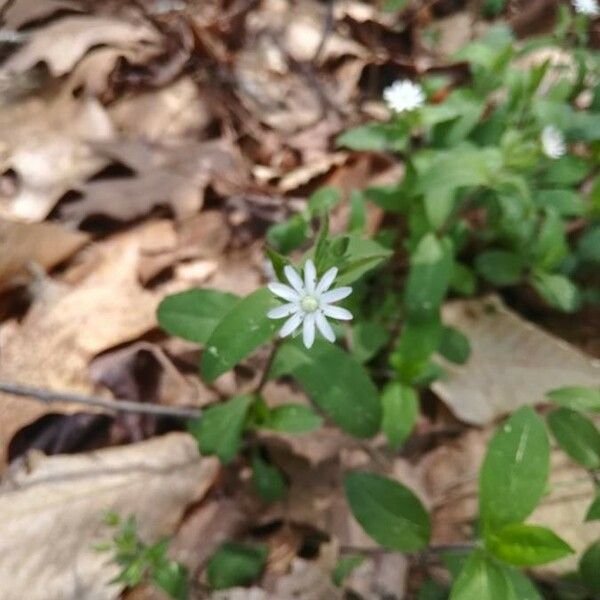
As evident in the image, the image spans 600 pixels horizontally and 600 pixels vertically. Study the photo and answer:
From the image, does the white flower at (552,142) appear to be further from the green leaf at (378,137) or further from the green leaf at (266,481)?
the green leaf at (266,481)

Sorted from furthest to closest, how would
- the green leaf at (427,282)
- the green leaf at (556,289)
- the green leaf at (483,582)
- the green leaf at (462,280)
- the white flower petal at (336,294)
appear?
the green leaf at (462,280)
the green leaf at (556,289)
the green leaf at (427,282)
the green leaf at (483,582)
the white flower petal at (336,294)

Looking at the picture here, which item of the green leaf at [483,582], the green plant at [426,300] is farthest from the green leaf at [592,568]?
the green leaf at [483,582]

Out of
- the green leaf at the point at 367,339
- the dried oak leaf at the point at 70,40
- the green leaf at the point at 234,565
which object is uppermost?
the dried oak leaf at the point at 70,40

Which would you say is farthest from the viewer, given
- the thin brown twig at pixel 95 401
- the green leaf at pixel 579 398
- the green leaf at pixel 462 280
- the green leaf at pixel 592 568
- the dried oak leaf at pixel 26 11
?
the dried oak leaf at pixel 26 11

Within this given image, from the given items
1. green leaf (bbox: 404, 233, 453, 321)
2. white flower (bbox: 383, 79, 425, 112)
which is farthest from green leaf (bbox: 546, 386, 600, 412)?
white flower (bbox: 383, 79, 425, 112)

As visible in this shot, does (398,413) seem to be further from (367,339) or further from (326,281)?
(326,281)

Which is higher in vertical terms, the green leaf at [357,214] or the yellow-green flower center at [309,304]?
the yellow-green flower center at [309,304]

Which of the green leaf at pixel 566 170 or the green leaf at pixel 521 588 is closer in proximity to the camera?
the green leaf at pixel 521 588

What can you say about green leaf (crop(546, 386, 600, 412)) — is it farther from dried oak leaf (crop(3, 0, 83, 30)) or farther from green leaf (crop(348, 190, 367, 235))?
dried oak leaf (crop(3, 0, 83, 30))
